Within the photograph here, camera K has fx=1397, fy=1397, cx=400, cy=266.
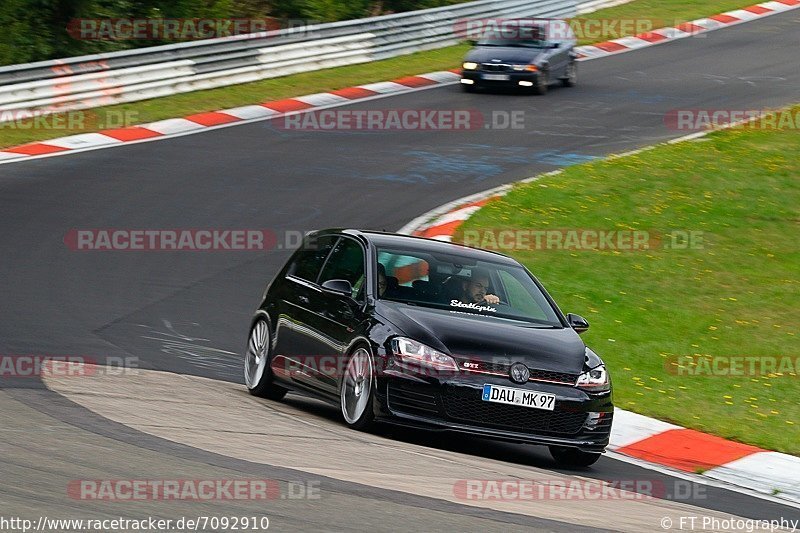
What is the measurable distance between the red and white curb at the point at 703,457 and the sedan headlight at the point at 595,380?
75 cm

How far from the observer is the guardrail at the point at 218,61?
2275 cm

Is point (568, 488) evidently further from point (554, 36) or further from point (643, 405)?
point (554, 36)

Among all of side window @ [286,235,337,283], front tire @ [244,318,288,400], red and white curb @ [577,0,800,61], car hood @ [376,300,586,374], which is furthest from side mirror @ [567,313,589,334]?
red and white curb @ [577,0,800,61]

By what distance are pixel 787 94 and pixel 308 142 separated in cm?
1098

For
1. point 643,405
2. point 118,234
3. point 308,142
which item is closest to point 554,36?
point 308,142

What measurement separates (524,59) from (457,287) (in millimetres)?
17959

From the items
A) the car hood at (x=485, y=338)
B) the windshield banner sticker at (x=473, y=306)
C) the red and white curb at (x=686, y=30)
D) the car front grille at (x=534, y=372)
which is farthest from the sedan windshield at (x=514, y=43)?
the car front grille at (x=534, y=372)

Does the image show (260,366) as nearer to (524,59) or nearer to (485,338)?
(485,338)

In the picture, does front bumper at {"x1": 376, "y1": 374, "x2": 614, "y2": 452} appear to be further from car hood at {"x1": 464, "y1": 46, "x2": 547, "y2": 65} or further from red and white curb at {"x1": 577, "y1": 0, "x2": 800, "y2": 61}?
red and white curb at {"x1": 577, "y1": 0, "x2": 800, "y2": 61}

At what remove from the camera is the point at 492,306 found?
1050 centimetres

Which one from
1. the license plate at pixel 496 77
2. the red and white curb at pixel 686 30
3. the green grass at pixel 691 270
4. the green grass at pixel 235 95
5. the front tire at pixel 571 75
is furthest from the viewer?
the red and white curb at pixel 686 30

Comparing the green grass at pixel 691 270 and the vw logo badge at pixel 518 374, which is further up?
the vw logo badge at pixel 518 374

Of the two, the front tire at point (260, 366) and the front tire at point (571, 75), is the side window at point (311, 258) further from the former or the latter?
the front tire at point (571, 75)

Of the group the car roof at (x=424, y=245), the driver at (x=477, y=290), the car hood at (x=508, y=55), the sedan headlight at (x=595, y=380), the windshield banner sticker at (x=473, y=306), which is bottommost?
the sedan headlight at (x=595, y=380)
